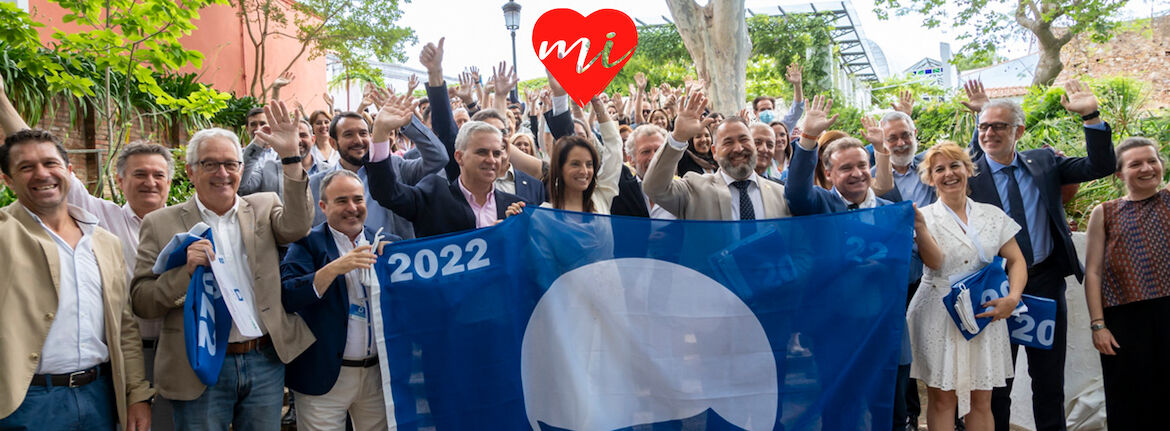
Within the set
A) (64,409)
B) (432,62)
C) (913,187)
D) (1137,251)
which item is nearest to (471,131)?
(432,62)

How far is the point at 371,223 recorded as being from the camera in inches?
178

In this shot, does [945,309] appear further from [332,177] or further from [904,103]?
[332,177]

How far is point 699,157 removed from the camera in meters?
5.66

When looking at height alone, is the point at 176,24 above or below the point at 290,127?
above

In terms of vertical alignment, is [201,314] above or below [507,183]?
below

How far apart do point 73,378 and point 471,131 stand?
202cm

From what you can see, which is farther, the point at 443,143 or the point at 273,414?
the point at 443,143

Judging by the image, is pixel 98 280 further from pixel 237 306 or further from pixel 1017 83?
pixel 1017 83

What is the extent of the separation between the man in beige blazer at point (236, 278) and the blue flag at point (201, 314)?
55 mm

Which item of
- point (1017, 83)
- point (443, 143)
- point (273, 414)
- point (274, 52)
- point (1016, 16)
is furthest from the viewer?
point (1017, 83)

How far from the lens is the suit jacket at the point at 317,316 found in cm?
331

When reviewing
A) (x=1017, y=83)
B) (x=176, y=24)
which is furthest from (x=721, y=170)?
(x=1017, y=83)

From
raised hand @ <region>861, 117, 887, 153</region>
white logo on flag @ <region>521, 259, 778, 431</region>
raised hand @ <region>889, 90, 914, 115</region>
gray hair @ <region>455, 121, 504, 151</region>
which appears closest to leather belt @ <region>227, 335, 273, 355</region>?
white logo on flag @ <region>521, 259, 778, 431</region>

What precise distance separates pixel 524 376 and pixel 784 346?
3.71 ft
